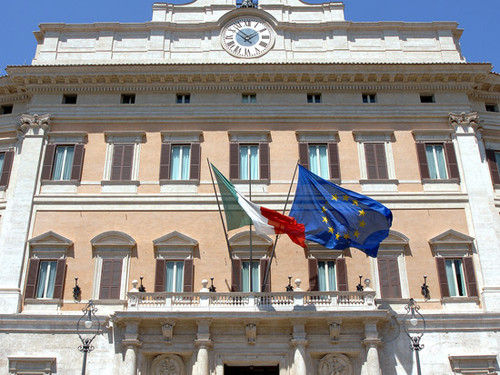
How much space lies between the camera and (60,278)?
69.6 feet

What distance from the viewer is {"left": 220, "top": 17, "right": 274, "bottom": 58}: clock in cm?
2600

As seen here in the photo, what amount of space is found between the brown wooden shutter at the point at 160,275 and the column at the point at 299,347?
16.1ft

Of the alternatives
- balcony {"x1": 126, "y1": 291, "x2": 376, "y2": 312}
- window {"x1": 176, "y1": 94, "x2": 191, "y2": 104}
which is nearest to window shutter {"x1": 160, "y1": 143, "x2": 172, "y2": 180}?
window {"x1": 176, "y1": 94, "x2": 191, "y2": 104}

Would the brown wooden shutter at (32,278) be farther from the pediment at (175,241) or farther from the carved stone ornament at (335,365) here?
the carved stone ornament at (335,365)

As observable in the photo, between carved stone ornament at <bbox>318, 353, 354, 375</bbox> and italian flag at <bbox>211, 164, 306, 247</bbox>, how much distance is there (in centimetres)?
380

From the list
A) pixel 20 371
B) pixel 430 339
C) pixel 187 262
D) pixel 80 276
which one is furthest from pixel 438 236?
pixel 20 371

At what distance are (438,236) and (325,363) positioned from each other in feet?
20.7

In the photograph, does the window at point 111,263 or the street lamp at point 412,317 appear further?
the window at point 111,263

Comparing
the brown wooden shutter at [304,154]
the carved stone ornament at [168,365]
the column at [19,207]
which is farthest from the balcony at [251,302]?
the brown wooden shutter at [304,154]

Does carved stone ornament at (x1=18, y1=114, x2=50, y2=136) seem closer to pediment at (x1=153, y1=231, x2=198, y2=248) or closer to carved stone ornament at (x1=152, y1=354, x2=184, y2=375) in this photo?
pediment at (x1=153, y1=231, x2=198, y2=248)

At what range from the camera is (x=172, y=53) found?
85.0ft

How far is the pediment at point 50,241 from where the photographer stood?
21781mm

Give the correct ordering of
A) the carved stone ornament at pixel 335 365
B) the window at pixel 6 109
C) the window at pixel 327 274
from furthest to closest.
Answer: the window at pixel 6 109 → the window at pixel 327 274 → the carved stone ornament at pixel 335 365

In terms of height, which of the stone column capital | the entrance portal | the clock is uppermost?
the clock
